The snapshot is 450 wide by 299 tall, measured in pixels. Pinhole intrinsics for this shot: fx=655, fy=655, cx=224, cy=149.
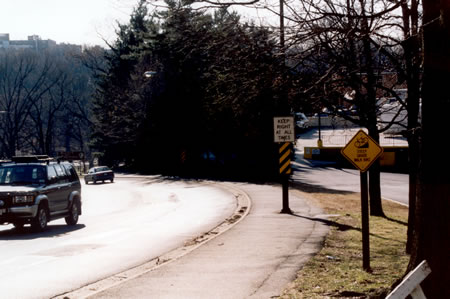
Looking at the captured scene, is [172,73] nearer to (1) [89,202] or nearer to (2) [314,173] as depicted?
(2) [314,173]

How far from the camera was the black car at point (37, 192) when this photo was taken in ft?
57.4

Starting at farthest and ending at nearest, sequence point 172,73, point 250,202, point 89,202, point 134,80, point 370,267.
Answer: point 134,80 < point 172,73 < point 89,202 < point 250,202 < point 370,267

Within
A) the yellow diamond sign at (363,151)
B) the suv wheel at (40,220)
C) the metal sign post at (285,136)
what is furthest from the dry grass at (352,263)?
the suv wheel at (40,220)

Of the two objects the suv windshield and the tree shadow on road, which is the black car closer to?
the suv windshield

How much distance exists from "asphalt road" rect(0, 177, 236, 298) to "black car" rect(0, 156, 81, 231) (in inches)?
18.8

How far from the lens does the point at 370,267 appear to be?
10812 millimetres

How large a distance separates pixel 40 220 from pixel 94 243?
10.2 feet

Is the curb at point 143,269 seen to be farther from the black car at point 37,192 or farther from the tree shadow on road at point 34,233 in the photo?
the black car at point 37,192

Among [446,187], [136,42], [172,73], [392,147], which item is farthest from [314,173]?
[446,187]

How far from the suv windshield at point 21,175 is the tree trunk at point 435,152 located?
13445mm

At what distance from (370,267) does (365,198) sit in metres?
1.14

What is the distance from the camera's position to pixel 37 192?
59.2ft

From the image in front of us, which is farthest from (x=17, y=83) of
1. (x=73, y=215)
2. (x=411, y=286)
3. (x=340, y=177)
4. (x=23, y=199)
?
(x=411, y=286)

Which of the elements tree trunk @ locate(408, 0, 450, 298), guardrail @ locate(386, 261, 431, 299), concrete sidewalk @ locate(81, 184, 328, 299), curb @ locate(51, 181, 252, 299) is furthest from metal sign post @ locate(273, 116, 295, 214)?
guardrail @ locate(386, 261, 431, 299)
